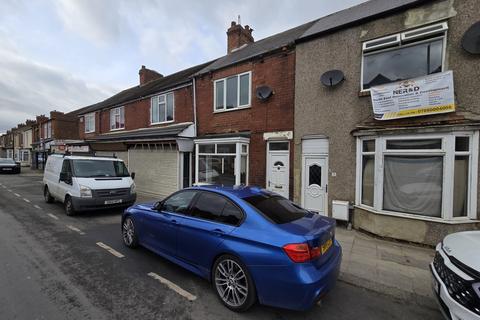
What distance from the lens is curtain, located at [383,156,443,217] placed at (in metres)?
5.49

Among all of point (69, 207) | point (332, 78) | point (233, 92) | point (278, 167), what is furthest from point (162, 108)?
point (332, 78)

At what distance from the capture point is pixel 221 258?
3.25 metres

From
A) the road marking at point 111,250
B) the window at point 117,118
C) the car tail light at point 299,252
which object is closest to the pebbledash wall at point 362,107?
the car tail light at point 299,252

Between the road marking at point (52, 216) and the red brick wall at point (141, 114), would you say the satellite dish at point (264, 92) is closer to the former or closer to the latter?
the red brick wall at point (141, 114)

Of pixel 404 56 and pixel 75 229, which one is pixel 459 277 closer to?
pixel 404 56

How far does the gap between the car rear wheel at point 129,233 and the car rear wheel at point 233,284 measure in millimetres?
2317

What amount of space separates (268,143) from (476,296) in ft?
22.3

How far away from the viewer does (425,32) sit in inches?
227

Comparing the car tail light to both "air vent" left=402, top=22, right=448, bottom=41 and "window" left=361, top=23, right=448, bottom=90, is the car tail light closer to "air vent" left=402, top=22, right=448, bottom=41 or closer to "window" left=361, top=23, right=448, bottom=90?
"window" left=361, top=23, right=448, bottom=90

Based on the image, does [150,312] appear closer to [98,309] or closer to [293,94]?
[98,309]

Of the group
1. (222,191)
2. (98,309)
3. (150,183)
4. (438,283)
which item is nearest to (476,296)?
(438,283)

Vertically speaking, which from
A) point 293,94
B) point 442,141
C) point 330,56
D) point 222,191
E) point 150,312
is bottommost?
point 150,312

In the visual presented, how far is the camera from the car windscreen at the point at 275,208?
10.9ft

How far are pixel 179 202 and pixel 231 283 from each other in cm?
168
